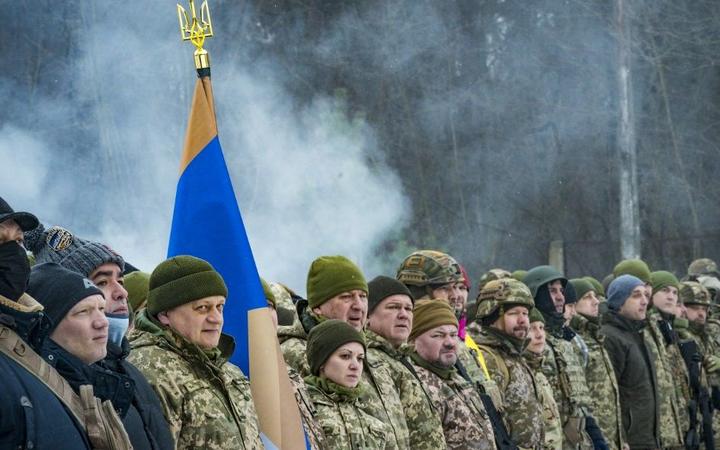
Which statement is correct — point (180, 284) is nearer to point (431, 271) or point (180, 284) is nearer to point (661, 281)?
point (431, 271)

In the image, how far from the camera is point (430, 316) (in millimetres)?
6738

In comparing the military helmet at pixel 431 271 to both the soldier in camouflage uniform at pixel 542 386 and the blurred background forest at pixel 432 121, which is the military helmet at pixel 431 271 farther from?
the blurred background forest at pixel 432 121

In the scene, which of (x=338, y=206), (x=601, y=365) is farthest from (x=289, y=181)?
(x=601, y=365)

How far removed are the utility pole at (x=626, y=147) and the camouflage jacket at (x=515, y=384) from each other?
8.36m

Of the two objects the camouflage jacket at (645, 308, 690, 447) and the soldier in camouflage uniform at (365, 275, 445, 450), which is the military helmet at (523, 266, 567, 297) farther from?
the soldier in camouflage uniform at (365, 275, 445, 450)

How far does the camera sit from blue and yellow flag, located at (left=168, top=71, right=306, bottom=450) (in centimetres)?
516

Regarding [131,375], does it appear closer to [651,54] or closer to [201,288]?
[201,288]

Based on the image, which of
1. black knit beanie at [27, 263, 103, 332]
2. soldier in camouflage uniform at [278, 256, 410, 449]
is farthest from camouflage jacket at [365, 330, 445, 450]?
black knit beanie at [27, 263, 103, 332]

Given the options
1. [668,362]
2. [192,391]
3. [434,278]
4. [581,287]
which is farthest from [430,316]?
[668,362]

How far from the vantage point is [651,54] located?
51.7 ft

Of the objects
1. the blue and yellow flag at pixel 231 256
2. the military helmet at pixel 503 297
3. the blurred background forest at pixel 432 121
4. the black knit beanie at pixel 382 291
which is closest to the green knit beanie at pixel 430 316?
the black knit beanie at pixel 382 291

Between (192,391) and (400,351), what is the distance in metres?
2.13

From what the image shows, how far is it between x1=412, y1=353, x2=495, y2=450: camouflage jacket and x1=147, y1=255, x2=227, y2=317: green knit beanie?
206 cm

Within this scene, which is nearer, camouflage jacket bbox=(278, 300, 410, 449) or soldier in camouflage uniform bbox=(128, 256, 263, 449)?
soldier in camouflage uniform bbox=(128, 256, 263, 449)
